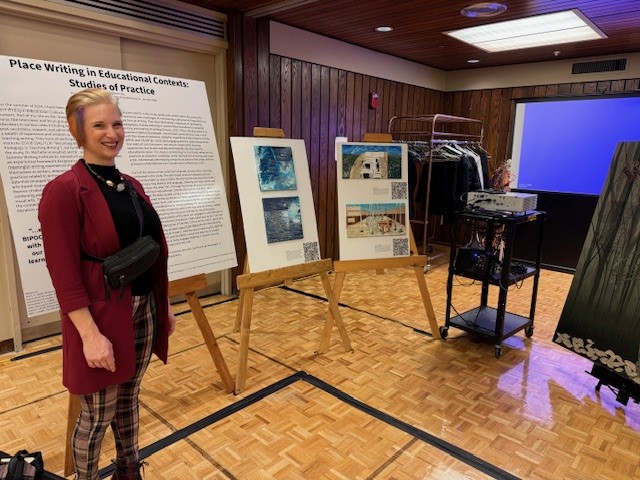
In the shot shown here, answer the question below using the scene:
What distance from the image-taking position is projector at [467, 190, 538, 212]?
288cm

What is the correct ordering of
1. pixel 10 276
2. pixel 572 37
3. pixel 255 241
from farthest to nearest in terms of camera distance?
pixel 572 37 < pixel 10 276 < pixel 255 241

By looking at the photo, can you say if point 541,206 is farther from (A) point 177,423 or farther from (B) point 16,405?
(B) point 16,405

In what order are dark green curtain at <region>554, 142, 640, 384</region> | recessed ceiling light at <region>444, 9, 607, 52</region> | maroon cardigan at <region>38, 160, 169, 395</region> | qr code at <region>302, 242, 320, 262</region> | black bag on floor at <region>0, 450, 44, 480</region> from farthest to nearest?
recessed ceiling light at <region>444, 9, 607, 52</region> < qr code at <region>302, 242, 320, 262</region> < dark green curtain at <region>554, 142, 640, 384</region> < black bag on floor at <region>0, 450, 44, 480</region> < maroon cardigan at <region>38, 160, 169, 395</region>

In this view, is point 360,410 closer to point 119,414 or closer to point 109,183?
point 119,414

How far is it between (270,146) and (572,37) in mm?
3375

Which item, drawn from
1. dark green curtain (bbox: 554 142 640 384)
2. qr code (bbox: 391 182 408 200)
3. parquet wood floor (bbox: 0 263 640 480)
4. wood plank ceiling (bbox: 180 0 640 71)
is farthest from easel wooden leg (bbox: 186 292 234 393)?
wood plank ceiling (bbox: 180 0 640 71)

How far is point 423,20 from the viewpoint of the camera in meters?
3.69

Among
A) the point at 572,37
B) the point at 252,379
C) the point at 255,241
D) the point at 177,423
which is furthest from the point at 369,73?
the point at 177,423

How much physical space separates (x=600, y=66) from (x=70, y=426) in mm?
5757

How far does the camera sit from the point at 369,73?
4.92 metres

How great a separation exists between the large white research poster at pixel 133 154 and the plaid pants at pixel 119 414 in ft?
1.72

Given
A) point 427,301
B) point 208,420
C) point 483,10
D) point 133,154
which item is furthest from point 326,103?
point 208,420

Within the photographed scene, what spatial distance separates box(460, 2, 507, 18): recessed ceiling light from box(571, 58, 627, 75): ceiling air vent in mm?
2108

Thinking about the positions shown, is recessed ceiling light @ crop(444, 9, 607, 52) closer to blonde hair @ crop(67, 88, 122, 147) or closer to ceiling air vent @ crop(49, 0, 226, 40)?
ceiling air vent @ crop(49, 0, 226, 40)
